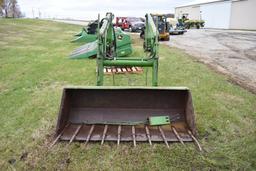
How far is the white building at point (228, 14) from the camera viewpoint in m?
26.0

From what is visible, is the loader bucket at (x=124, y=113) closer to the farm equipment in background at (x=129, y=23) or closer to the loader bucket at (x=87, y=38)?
the loader bucket at (x=87, y=38)

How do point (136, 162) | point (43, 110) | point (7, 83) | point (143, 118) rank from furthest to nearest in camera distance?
1. point (7, 83)
2. point (43, 110)
3. point (143, 118)
4. point (136, 162)

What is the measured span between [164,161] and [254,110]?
2.20 m

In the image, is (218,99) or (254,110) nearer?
(254,110)

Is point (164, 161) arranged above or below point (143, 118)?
below

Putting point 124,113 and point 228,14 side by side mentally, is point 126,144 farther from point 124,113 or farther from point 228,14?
point 228,14

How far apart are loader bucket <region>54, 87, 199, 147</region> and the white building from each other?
25.9 metres

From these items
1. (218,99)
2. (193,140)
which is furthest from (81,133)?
(218,99)

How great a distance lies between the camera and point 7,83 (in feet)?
18.6

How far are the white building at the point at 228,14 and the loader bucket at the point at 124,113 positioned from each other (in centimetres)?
2590

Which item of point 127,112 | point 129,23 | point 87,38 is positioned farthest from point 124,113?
point 129,23

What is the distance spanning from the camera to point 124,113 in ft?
11.1

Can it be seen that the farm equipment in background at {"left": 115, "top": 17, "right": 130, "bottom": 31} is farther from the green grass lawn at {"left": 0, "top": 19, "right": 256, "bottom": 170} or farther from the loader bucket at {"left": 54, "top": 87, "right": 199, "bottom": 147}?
the loader bucket at {"left": 54, "top": 87, "right": 199, "bottom": 147}

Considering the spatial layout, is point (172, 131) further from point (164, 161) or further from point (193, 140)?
point (164, 161)
